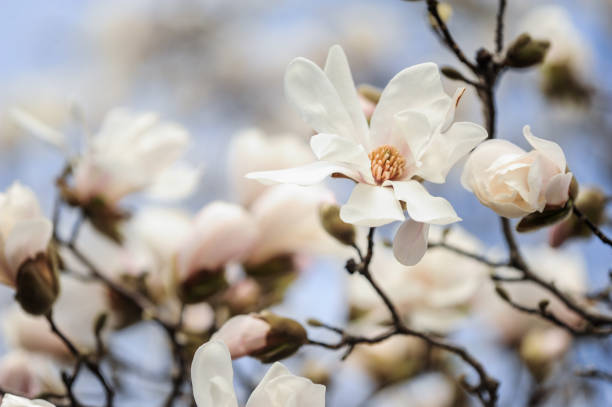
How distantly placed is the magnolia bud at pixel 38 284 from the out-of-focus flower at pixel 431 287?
1.45 feet

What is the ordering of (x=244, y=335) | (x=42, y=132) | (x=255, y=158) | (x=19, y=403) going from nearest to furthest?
1. (x=19, y=403)
2. (x=244, y=335)
3. (x=42, y=132)
4. (x=255, y=158)

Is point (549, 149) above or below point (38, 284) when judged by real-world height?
above

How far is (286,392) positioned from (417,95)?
0.71ft

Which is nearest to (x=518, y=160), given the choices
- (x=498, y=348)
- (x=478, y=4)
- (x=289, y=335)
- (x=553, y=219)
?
(x=553, y=219)

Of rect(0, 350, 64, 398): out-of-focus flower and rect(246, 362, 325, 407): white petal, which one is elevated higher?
rect(246, 362, 325, 407): white petal

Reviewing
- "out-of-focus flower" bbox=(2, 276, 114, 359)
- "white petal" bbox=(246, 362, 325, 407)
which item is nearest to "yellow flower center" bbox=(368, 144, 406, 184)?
"white petal" bbox=(246, 362, 325, 407)

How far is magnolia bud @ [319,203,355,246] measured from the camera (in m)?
0.56

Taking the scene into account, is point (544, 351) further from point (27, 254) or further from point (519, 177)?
point (27, 254)

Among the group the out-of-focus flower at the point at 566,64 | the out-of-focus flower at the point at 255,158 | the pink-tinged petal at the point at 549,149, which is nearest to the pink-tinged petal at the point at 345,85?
the pink-tinged petal at the point at 549,149

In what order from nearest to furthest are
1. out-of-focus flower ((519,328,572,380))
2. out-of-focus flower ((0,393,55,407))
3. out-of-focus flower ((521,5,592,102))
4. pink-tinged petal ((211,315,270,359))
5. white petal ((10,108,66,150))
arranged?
1. out-of-focus flower ((0,393,55,407))
2. pink-tinged petal ((211,315,270,359))
3. white petal ((10,108,66,150))
4. out-of-focus flower ((519,328,572,380))
5. out-of-focus flower ((521,5,592,102))

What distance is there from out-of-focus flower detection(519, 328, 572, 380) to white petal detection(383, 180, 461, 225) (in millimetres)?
495

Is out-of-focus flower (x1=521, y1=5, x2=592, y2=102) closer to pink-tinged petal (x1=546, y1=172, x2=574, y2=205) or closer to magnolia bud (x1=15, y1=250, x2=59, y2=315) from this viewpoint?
pink-tinged petal (x1=546, y1=172, x2=574, y2=205)

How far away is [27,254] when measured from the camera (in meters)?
0.57

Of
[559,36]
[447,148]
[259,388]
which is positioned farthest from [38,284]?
[559,36]
